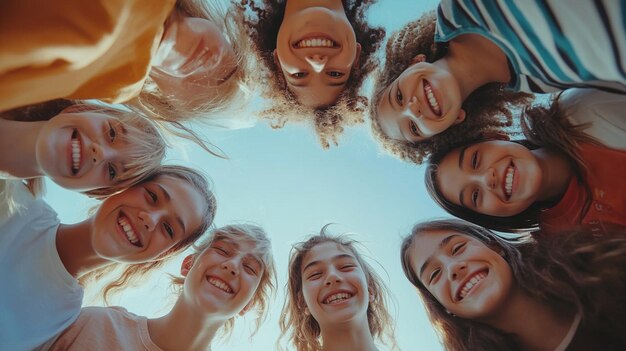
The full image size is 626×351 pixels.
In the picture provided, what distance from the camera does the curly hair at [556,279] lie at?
1.59m

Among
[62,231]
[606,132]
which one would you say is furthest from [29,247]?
[606,132]

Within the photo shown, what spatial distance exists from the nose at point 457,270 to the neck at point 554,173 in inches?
18.7

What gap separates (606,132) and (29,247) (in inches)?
95.6

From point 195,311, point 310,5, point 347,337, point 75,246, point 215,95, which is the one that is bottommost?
point 347,337

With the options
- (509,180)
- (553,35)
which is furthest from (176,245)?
(553,35)

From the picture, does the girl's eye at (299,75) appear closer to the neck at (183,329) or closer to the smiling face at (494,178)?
the smiling face at (494,178)

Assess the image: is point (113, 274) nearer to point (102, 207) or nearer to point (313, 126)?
point (102, 207)

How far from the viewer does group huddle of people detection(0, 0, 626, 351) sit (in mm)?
1671

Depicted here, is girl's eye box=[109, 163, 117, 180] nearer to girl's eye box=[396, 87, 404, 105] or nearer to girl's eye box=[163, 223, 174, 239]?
girl's eye box=[163, 223, 174, 239]

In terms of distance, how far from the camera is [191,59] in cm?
184

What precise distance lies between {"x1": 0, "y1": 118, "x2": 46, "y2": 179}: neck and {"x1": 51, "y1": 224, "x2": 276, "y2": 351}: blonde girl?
2.54ft

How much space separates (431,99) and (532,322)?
101cm

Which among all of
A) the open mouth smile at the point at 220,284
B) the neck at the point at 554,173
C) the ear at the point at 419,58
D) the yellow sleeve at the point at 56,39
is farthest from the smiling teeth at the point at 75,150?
the neck at the point at 554,173

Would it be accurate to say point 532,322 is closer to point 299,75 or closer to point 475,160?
point 475,160
